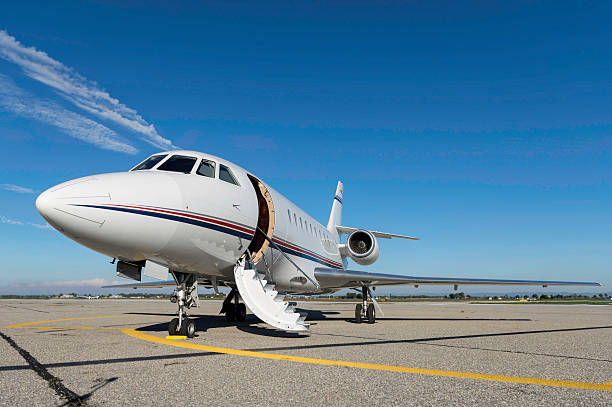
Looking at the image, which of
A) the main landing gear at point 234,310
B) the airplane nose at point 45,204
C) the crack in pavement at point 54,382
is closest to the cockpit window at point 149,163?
the airplane nose at point 45,204

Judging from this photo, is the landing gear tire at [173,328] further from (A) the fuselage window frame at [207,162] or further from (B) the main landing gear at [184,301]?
(A) the fuselage window frame at [207,162]

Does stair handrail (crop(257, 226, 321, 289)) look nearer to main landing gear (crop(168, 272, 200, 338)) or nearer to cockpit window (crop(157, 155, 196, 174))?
main landing gear (crop(168, 272, 200, 338))

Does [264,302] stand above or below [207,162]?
below

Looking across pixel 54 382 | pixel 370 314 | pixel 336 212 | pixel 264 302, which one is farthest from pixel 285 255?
pixel 336 212

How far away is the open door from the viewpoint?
396 inches

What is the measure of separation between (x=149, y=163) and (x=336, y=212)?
15.7 metres

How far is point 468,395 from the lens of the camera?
3.68 m

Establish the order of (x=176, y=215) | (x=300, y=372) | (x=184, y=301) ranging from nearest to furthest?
(x=300, y=372) → (x=176, y=215) → (x=184, y=301)

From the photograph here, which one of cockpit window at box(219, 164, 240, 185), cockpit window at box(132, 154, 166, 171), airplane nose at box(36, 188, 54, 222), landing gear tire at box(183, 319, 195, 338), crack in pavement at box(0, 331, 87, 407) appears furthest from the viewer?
cockpit window at box(219, 164, 240, 185)

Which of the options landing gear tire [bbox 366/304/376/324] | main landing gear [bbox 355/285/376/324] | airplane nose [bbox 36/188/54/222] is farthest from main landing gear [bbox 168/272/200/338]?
landing gear tire [bbox 366/304/376/324]

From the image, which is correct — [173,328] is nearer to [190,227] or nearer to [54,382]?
[190,227]

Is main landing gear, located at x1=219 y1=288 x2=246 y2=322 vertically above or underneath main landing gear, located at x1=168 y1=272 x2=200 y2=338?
underneath

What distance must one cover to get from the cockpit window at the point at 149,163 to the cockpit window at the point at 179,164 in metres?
0.21

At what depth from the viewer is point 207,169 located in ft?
27.7
